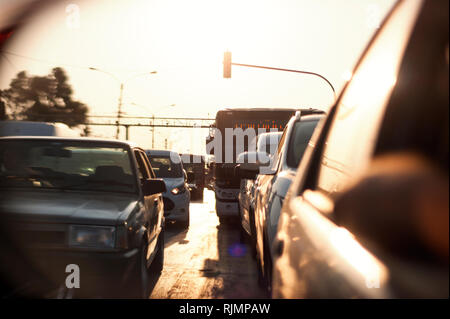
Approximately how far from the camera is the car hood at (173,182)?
12570mm

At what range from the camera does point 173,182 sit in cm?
1284

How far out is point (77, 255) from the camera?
4.55 metres

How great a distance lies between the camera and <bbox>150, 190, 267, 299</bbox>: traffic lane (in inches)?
240

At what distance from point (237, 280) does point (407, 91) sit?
5.88m

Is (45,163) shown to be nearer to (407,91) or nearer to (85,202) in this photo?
(85,202)

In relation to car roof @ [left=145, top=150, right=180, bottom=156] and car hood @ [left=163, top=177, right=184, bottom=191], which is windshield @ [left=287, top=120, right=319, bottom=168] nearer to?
car hood @ [left=163, top=177, right=184, bottom=191]

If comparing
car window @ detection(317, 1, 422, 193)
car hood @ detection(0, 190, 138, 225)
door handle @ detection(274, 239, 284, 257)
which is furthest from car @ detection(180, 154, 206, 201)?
car window @ detection(317, 1, 422, 193)

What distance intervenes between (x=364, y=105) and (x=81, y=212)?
360 cm

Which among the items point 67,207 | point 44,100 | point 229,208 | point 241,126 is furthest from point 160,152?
point 44,100

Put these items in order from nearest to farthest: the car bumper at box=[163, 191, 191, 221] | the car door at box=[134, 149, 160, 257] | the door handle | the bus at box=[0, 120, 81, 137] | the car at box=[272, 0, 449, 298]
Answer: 1. the car at box=[272, 0, 449, 298]
2. the door handle
3. the car door at box=[134, 149, 160, 257]
4. the car bumper at box=[163, 191, 191, 221]
5. the bus at box=[0, 120, 81, 137]

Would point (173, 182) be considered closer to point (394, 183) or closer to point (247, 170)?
point (247, 170)

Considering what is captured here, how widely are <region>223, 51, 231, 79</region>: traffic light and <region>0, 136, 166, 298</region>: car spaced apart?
1714cm

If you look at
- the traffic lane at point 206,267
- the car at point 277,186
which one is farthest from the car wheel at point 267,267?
the traffic lane at point 206,267

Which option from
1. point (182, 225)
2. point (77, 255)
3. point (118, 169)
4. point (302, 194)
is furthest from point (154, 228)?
point (182, 225)
